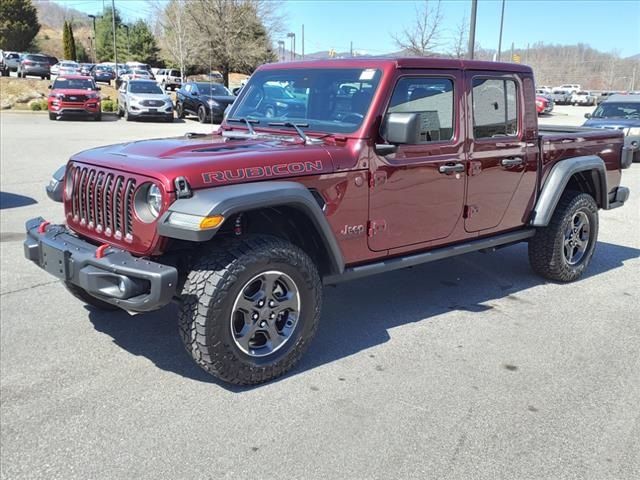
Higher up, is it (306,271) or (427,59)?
(427,59)

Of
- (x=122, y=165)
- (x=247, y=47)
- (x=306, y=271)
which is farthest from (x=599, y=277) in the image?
(x=247, y=47)

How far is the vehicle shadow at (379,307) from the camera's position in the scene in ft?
13.2

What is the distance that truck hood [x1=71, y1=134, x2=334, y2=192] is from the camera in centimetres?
325

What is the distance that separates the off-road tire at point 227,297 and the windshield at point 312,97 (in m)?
1.04

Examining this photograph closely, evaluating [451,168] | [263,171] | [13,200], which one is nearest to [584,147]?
[451,168]

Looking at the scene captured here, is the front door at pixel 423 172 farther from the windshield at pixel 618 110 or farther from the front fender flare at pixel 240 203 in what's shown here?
the windshield at pixel 618 110

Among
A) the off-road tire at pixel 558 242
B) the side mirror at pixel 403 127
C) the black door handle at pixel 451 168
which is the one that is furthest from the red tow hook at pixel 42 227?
the off-road tire at pixel 558 242

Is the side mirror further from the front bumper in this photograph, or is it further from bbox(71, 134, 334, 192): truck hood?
the front bumper

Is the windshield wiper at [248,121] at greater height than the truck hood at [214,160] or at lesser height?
greater

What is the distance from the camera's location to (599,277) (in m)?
5.86

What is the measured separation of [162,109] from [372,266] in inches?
837

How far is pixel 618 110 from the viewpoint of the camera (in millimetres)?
16453

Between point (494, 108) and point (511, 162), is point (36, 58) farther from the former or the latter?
point (511, 162)

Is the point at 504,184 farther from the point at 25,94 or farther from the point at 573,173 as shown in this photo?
the point at 25,94
